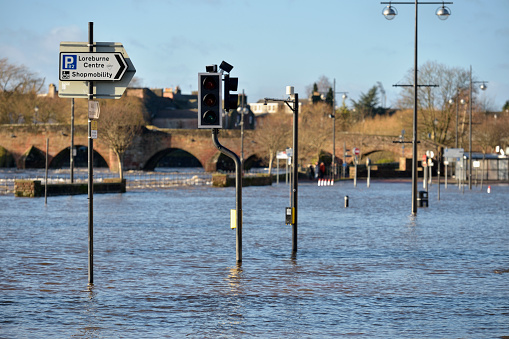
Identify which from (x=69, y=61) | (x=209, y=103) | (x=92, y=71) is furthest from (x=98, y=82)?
(x=209, y=103)

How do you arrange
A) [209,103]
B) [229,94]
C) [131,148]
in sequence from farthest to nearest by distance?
1. [131,148]
2. [229,94]
3. [209,103]

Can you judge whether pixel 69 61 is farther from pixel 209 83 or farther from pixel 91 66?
pixel 209 83

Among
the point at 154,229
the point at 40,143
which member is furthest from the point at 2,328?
the point at 40,143

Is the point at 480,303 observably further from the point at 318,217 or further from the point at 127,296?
the point at 318,217

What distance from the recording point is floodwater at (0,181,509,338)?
948 cm

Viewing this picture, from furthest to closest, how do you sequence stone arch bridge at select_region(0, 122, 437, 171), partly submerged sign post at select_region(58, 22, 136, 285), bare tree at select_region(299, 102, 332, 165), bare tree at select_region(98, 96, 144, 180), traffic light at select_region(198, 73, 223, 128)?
stone arch bridge at select_region(0, 122, 437, 171)
bare tree at select_region(299, 102, 332, 165)
bare tree at select_region(98, 96, 144, 180)
traffic light at select_region(198, 73, 223, 128)
partly submerged sign post at select_region(58, 22, 136, 285)

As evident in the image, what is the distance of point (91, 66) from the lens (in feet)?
38.5

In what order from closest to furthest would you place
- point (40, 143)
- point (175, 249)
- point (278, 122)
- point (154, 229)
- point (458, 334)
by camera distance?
point (458, 334)
point (175, 249)
point (154, 229)
point (278, 122)
point (40, 143)

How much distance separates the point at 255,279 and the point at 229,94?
3.09m

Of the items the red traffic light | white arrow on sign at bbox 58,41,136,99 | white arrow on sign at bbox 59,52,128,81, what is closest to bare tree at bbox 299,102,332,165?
the red traffic light

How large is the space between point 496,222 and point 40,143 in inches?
3128

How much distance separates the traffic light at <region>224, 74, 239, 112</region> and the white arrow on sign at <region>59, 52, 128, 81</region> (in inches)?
103

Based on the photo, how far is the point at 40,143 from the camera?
98.4 m

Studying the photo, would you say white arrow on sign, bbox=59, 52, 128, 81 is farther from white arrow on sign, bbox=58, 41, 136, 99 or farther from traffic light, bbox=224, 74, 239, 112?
traffic light, bbox=224, 74, 239, 112
